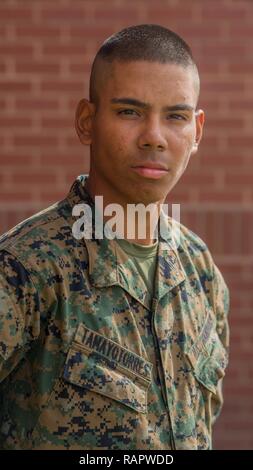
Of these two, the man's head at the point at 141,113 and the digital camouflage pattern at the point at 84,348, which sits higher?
the man's head at the point at 141,113

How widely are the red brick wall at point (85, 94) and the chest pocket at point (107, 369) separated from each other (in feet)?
9.95

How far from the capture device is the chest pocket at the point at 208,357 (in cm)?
287

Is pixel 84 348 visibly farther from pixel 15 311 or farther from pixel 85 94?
pixel 85 94

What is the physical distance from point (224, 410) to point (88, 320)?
3307 millimetres

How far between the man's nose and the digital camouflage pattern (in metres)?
0.26

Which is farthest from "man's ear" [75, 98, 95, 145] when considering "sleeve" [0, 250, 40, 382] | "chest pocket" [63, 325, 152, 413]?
"chest pocket" [63, 325, 152, 413]

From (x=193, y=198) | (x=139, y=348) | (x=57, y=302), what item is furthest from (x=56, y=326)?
(x=193, y=198)

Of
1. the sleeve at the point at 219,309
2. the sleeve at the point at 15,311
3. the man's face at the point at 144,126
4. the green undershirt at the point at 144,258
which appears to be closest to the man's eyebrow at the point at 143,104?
the man's face at the point at 144,126

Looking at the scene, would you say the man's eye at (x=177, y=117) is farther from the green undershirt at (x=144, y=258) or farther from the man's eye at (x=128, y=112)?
the green undershirt at (x=144, y=258)

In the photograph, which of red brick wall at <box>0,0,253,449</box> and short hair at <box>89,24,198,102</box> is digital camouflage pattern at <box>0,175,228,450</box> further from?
red brick wall at <box>0,0,253,449</box>

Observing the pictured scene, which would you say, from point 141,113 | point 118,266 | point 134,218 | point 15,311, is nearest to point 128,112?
point 141,113

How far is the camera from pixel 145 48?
268 centimetres

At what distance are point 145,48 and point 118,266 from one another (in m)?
0.58

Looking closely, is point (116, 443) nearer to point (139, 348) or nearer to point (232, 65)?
point (139, 348)
